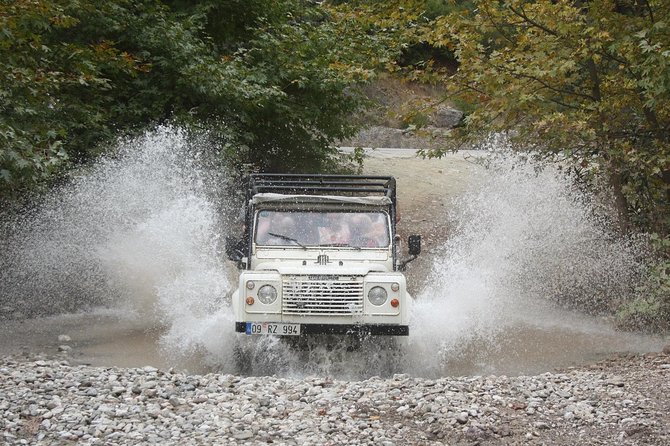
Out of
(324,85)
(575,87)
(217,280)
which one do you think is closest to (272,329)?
(217,280)

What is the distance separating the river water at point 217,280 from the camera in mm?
11523

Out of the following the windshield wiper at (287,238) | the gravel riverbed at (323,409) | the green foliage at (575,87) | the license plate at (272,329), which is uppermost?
the green foliage at (575,87)

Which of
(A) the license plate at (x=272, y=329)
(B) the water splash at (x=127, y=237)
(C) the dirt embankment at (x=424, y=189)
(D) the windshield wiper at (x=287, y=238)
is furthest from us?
(C) the dirt embankment at (x=424, y=189)

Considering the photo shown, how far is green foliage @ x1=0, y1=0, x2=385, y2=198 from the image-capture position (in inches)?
494

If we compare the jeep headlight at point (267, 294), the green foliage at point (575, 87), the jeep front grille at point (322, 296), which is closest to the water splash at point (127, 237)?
the jeep headlight at point (267, 294)

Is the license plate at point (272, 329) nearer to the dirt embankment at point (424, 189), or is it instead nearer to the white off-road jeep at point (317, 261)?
the white off-road jeep at point (317, 261)

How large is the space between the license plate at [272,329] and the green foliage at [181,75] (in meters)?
3.29

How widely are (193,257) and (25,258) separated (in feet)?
9.33

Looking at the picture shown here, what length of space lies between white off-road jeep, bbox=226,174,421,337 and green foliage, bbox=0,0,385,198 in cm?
277

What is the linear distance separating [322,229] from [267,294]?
1413 millimetres

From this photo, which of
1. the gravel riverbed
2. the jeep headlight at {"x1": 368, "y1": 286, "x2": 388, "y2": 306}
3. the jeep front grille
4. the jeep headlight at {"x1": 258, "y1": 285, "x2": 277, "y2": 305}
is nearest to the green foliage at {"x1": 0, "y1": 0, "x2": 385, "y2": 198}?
the jeep headlight at {"x1": 258, "y1": 285, "x2": 277, "y2": 305}

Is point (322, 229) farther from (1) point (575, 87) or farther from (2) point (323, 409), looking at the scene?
(1) point (575, 87)

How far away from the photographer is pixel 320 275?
34.0ft

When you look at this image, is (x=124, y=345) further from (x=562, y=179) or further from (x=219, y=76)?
(x=562, y=179)
